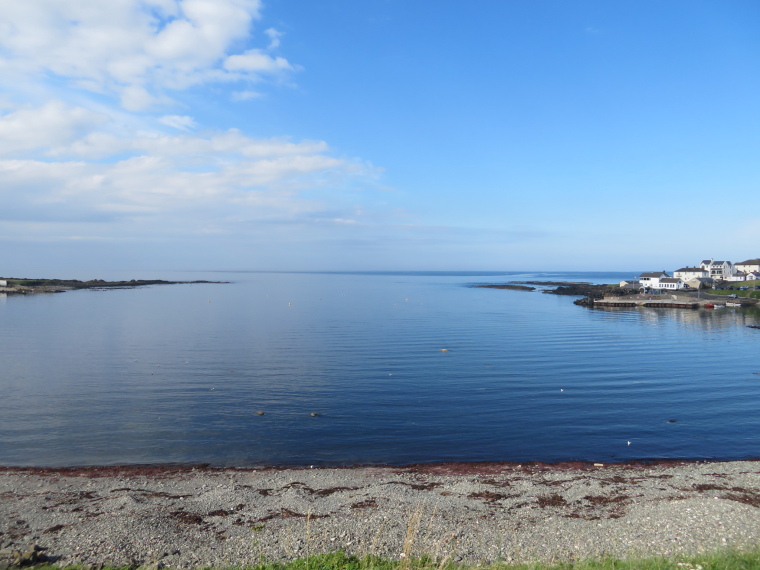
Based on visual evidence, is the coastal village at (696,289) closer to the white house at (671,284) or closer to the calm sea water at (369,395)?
the white house at (671,284)

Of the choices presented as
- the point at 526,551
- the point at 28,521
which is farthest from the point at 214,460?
the point at 526,551

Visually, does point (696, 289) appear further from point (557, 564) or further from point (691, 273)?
point (557, 564)

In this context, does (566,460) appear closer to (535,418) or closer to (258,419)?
(535,418)

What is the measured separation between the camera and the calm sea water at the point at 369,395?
2031cm

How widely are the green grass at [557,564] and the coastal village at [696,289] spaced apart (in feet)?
328

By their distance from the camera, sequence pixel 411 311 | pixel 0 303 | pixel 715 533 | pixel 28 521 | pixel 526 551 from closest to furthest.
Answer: pixel 526 551
pixel 715 533
pixel 28 521
pixel 411 311
pixel 0 303

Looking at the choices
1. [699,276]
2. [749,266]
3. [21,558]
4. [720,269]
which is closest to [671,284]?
[699,276]

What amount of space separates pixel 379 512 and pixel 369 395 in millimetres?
14309

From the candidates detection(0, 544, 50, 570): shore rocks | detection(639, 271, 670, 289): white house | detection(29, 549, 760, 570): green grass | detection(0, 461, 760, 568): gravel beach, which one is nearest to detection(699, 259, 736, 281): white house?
detection(639, 271, 670, 289): white house

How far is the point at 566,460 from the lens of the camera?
1922cm

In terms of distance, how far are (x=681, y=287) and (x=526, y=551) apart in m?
142

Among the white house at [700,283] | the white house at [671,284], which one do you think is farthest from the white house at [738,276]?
the white house at [671,284]

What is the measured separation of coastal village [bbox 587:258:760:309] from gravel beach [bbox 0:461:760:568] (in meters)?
93.4

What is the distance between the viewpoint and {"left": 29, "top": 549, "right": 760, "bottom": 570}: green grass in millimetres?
9117
